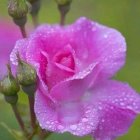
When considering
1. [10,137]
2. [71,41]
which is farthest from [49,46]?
[10,137]

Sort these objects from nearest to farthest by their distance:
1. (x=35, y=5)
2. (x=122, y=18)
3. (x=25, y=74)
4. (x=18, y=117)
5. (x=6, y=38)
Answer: (x=25, y=74) → (x=18, y=117) → (x=35, y=5) → (x=6, y=38) → (x=122, y=18)

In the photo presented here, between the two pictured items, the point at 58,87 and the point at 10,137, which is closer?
the point at 58,87

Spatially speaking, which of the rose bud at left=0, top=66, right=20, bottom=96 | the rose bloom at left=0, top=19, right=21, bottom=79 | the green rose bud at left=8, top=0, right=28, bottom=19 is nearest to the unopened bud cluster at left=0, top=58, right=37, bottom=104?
the rose bud at left=0, top=66, right=20, bottom=96

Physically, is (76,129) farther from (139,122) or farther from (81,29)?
(139,122)

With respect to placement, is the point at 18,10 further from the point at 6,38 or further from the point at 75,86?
the point at 6,38

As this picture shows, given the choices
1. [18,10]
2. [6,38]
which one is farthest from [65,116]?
[6,38]

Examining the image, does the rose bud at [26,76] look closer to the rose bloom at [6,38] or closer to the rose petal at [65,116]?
the rose petal at [65,116]
